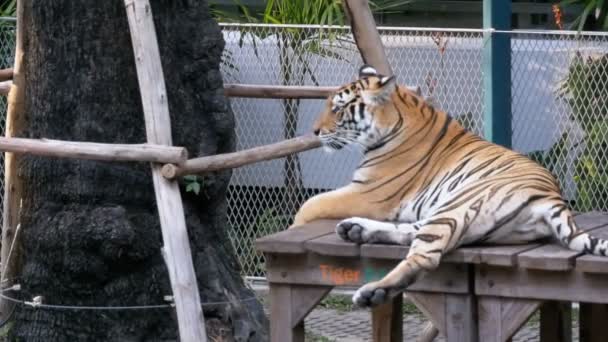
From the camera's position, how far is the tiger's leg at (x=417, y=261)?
15.6 feet

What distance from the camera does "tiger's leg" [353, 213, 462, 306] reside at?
4.75 m

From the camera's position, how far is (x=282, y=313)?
218 inches

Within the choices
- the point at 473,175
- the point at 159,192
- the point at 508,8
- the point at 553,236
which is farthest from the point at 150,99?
the point at 508,8

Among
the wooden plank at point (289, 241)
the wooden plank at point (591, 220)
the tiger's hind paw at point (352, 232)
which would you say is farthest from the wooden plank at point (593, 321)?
the tiger's hind paw at point (352, 232)

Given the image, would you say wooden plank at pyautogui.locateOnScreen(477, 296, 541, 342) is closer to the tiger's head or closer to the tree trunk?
the tiger's head

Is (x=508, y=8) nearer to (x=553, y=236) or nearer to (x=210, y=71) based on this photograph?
(x=210, y=71)

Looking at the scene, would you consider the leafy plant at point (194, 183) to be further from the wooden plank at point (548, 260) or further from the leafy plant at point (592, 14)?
the leafy plant at point (592, 14)

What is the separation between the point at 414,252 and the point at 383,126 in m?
1.02

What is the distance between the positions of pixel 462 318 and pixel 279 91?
9.54 ft

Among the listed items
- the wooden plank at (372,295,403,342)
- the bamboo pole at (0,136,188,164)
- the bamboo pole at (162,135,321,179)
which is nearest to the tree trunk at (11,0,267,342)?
the bamboo pole at (0,136,188,164)

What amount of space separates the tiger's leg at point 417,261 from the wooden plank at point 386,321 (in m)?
1.22

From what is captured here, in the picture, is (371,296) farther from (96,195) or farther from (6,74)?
(6,74)

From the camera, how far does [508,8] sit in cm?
855

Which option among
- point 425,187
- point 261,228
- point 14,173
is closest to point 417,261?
point 425,187
